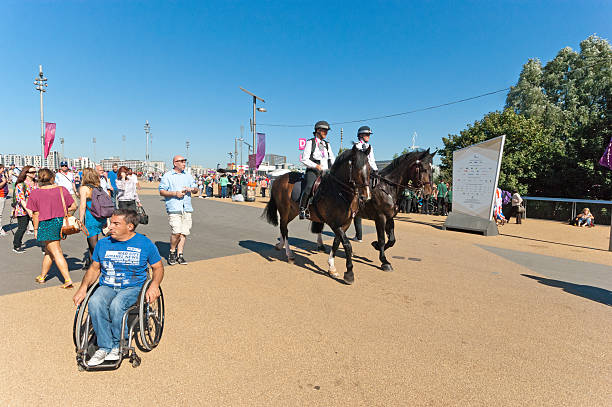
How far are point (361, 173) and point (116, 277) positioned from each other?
3.51m

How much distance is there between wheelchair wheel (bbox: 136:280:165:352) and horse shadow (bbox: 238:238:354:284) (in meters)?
2.92

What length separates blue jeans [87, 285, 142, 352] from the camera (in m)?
2.56

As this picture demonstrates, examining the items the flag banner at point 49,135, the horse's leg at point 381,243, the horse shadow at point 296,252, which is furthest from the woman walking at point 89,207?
the flag banner at point 49,135

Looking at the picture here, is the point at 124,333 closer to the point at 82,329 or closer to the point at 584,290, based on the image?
the point at 82,329

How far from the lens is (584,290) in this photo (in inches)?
197

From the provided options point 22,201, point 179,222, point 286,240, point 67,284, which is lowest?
point 67,284

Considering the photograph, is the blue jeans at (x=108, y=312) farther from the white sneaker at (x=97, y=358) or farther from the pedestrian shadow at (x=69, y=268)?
the pedestrian shadow at (x=69, y=268)

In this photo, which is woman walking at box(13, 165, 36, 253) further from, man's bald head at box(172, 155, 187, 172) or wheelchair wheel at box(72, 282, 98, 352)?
wheelchair wheel at box(72, 282, 98, 352)

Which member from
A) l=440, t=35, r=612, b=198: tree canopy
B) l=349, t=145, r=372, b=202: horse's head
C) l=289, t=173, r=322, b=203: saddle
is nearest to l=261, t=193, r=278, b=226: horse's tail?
l=289, t=173, r=322, b=203: saddle

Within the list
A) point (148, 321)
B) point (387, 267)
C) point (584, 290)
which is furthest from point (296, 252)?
point (584, 290)

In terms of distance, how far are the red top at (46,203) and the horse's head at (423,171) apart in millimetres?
6414

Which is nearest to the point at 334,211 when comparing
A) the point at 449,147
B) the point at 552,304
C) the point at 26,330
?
the point at 552,304

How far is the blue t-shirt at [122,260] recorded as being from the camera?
275 cm

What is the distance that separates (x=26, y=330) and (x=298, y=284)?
3.32m
